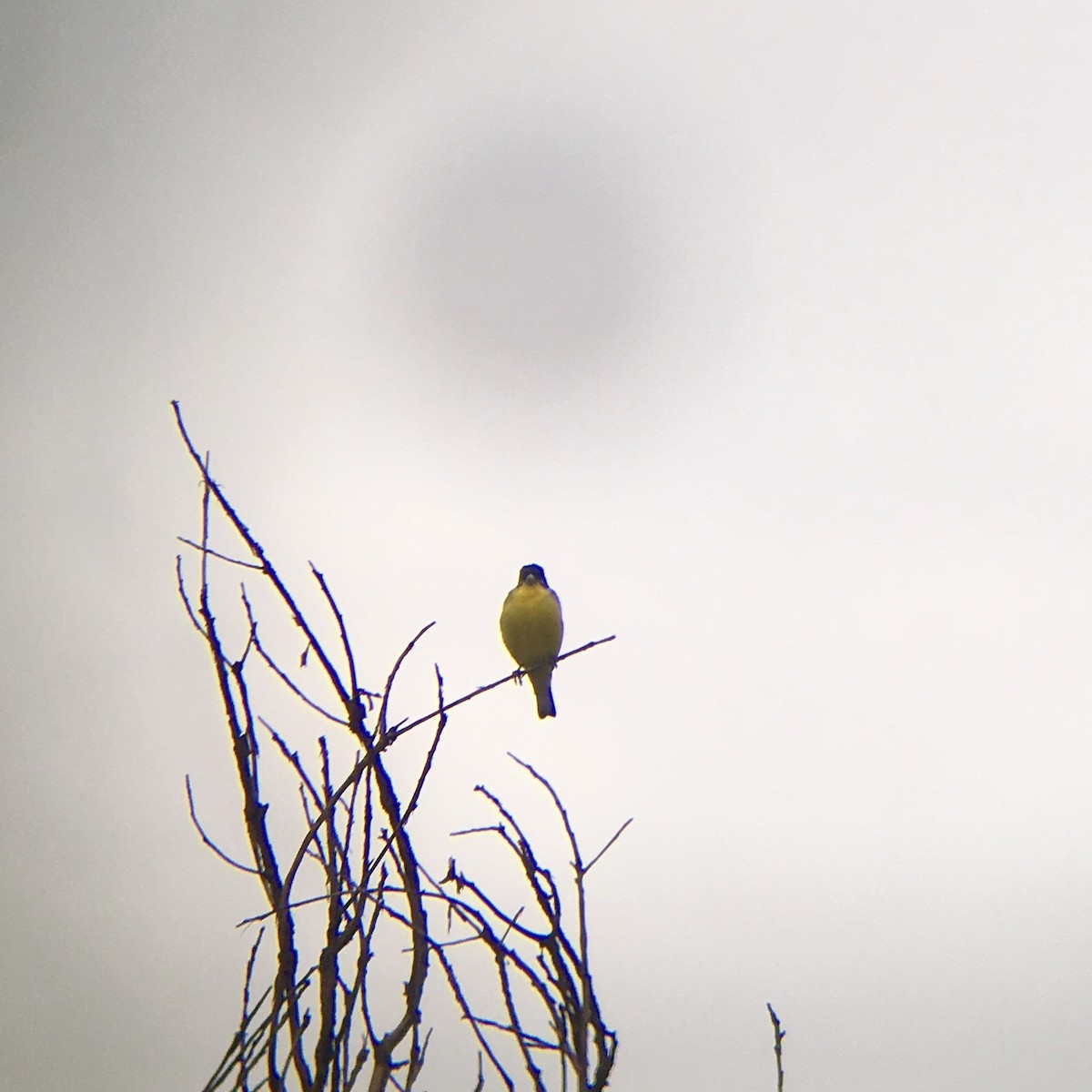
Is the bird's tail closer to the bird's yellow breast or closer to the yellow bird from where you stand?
the yellow bird

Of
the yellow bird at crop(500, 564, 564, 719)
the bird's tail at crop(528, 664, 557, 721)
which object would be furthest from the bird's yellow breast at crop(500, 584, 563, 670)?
the bird's tail at crop(528, 664, 557, 721)

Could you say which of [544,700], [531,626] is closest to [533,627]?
[531,626]

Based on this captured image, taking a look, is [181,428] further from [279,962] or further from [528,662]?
[528,662]

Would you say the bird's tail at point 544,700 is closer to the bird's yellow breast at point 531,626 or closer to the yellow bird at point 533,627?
the yellow bird at point 533,627

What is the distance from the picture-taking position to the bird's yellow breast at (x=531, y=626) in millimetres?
7617

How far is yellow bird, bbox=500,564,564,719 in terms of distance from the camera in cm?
762

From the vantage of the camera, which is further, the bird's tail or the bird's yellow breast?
the bird's tail

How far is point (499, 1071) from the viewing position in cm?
215

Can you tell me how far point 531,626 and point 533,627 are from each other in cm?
2

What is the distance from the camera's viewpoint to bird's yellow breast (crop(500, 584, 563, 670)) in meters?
7.62

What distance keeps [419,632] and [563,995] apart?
0.86m

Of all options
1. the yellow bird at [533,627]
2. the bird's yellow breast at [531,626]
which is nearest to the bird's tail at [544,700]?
the yellow bird at [533,627]

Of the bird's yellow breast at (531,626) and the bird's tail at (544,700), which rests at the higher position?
the bird's yellow breast at (531,626)

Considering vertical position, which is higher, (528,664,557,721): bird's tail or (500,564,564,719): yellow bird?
(500,564,564,719): yellow bird
